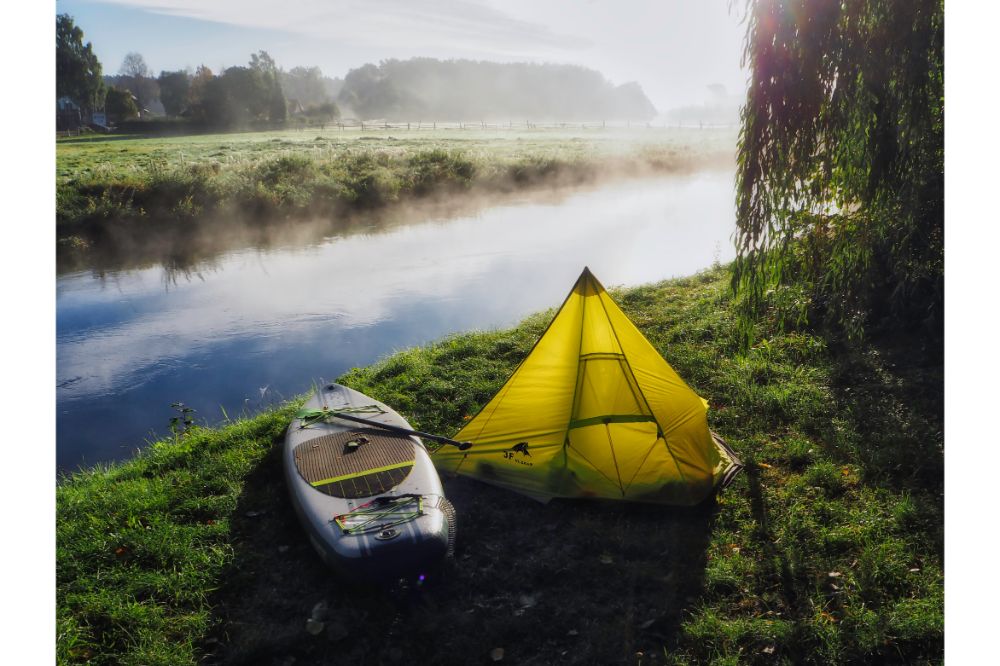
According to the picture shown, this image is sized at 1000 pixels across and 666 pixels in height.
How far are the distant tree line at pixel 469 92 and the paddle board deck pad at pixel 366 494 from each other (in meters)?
60.5

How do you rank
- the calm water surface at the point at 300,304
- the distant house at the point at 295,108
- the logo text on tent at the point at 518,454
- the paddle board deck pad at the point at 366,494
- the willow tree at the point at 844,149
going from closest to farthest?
the paddle board deck pad at the point at 366,494, the willow tree at the point at 844,149, the logo text on tent at the point at 518,454, the calm water surface at the point at 300,304, the distant house at the point at 295,108

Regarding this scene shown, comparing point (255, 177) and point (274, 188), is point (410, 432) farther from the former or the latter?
point (255, 177)

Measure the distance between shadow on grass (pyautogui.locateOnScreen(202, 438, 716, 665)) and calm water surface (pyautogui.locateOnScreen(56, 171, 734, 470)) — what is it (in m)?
4.26

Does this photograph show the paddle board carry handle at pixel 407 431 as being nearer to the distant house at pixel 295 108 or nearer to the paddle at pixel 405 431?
the paddle at pixel 405 431

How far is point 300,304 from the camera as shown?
13.6 m

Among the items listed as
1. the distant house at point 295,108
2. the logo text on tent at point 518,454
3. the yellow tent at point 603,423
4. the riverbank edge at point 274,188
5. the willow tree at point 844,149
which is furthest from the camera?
the distant house at point 295,108

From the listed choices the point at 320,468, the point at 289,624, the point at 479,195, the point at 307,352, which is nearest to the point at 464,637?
the point at 289,624

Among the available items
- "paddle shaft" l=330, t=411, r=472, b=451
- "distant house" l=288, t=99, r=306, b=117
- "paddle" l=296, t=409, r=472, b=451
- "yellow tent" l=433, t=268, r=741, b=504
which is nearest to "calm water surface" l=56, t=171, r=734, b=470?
"paddle" l=296, t=409, r=472, b=451

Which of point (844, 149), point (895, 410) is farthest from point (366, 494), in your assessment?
point (895, 410)

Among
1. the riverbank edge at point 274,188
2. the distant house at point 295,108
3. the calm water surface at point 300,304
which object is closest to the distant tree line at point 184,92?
the distant house at point 295,108

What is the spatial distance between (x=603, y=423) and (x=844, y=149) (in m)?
3.47

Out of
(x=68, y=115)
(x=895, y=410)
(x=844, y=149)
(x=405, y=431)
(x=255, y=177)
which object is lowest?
(x=405, y=431)

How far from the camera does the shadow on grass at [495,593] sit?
4.21 metres

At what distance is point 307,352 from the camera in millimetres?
10969
